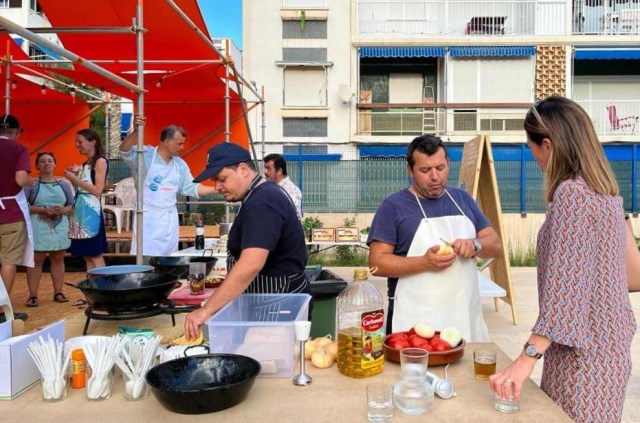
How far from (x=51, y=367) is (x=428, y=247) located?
74.0 inches

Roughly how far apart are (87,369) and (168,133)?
3.36 meters

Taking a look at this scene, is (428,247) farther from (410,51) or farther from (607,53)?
(607,53)

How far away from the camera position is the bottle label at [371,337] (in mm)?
2016

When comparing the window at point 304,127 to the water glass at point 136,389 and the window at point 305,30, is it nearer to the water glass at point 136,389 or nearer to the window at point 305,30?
the window at point 305,30

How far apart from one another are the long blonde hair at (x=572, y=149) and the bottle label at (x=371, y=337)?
Result: 76cm

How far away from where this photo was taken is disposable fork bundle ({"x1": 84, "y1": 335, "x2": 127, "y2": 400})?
1.92m

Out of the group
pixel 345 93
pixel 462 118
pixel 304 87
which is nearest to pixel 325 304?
pixel 345 93

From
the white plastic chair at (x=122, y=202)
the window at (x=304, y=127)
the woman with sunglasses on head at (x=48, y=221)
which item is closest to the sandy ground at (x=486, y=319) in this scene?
the woman with sunglasses on head at (x=48, y=221)

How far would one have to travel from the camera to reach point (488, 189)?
6484mm

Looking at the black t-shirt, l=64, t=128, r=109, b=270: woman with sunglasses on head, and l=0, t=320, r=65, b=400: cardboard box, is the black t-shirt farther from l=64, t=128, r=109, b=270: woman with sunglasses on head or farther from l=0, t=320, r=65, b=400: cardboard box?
l=64, t=128, r=109, b=270: woman with sunglasses on head

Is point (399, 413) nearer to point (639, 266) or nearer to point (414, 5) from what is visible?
point (639, 266)

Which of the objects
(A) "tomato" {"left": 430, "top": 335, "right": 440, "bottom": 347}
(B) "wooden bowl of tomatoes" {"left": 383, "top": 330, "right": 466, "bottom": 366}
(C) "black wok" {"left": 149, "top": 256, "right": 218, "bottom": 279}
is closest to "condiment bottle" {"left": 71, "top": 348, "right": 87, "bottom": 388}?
(B) "wooden bowl of tomatoes" {"left": 383, "top": 330, "right": 466, "bottom": 366}

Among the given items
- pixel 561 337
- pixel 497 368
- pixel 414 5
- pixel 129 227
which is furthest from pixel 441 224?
pixel 414 5

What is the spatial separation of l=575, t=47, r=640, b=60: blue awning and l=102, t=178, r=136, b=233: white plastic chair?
17.5 m
